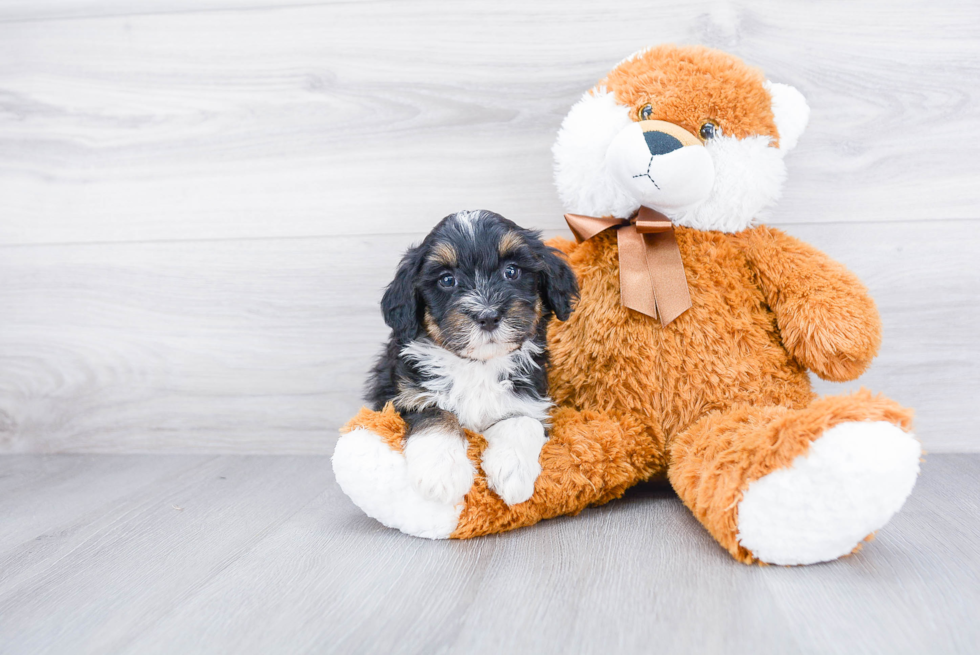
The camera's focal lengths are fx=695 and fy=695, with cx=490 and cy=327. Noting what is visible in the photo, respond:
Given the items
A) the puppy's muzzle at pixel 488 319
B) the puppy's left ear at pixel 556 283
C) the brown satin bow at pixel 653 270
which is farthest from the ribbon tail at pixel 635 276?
the puppy's muzzle at pixel 488 319

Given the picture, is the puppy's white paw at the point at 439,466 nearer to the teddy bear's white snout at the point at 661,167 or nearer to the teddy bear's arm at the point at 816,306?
the teddy bear's white snout at the point at 661,167

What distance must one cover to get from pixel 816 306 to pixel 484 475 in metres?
0.78

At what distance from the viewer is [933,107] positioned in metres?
1.82

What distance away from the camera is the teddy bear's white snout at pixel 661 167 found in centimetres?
141

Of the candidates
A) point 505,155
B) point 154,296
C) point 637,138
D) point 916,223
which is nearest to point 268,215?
point 154,296

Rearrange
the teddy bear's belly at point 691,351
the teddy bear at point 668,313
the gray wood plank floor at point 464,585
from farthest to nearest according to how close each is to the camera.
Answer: the teddy bear's belly at point 691,351 < the teddy bear at point 668,313 < the gray wood plank floor at point 464,585

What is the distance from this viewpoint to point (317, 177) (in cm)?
202

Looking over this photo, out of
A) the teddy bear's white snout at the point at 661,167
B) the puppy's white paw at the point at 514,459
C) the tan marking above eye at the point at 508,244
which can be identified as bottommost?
the puppy's white paw at the point at 514,459

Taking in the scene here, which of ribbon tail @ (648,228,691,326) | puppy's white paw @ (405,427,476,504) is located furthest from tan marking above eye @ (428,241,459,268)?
ribbon tail @ (648,228,691,326)

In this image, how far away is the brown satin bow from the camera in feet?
4.88

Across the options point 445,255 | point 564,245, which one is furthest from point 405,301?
point 564,245

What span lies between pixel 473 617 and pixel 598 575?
0.81ft

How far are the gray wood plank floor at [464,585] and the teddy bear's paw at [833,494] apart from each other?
0.05 meters

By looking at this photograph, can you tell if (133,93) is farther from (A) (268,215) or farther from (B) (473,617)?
(B) (473,617)
